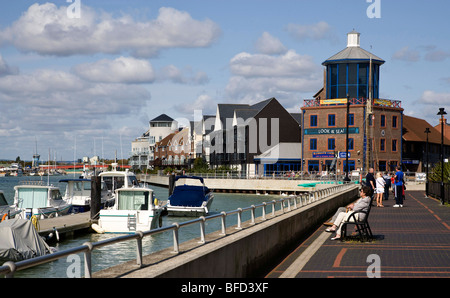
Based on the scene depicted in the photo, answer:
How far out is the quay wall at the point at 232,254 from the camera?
767 cm

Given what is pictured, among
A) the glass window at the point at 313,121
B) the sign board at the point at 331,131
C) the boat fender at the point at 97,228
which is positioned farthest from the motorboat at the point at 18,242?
the glass window at the point at 313,121

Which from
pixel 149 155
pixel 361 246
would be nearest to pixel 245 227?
pixel 361 246

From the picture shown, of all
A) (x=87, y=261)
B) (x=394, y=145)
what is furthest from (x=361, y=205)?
(x=394, y=145)

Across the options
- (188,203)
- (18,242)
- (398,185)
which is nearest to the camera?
(18,242)

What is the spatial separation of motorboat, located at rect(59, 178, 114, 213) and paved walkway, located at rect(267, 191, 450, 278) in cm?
2786

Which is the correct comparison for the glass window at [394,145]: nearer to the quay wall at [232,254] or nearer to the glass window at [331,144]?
the glass window at [331,144]

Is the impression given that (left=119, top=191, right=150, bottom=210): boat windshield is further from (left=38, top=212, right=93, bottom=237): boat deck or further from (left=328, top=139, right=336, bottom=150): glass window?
(left=328, top=139, right=336, bottom=150): glass window

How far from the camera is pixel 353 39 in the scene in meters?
91.4

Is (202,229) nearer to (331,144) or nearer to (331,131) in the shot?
(331,144)

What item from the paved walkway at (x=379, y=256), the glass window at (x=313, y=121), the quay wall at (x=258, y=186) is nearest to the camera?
the paved walkway at (x=379, y=256)

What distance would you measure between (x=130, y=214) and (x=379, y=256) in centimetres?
2406

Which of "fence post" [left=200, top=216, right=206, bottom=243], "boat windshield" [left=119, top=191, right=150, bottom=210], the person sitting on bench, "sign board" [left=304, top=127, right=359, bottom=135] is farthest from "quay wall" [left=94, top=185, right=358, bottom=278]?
"sign board" [left=304, top=127, right=359, bottom=135]

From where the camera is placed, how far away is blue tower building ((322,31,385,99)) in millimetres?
86312
